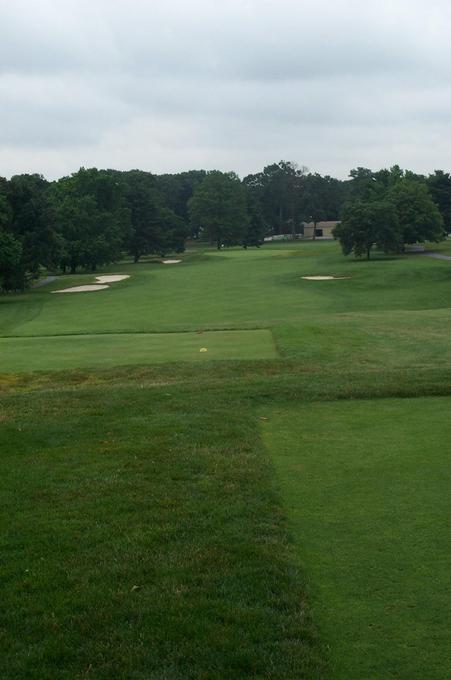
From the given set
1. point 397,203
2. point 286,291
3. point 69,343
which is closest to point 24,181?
point 286,291

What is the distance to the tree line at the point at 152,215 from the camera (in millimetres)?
56688

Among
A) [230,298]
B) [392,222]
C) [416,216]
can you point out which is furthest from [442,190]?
[230,298]

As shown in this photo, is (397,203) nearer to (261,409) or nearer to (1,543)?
(261,409)

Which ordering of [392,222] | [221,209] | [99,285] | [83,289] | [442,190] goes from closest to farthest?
[83,289] → [99,285] → [392,222] → [442,190] → [221,209]

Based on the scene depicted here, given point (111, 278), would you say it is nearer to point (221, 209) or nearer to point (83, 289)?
point (83, 289)

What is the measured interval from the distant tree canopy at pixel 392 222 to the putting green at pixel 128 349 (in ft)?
149

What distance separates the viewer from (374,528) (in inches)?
248

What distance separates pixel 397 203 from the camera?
72.3m

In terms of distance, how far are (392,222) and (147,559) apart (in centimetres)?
6373

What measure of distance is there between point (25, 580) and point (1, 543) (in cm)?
84

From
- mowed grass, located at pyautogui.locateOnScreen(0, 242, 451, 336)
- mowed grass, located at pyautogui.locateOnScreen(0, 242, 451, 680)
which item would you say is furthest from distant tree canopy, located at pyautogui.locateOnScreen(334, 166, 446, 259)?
mowed grass, located at pyautogui.locateOnScreen(0, 242, 451, 680)

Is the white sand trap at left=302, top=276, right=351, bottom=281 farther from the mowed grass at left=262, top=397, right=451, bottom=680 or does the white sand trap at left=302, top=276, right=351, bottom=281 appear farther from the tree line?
the mowed grass at left=262, top=397, right=451, bottom=680

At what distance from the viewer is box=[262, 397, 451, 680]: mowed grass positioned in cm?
452

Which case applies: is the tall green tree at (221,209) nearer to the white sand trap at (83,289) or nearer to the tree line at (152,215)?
the tree line at (152,215)
